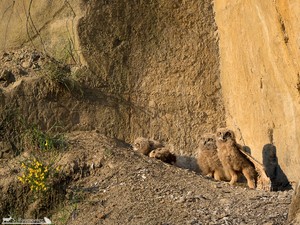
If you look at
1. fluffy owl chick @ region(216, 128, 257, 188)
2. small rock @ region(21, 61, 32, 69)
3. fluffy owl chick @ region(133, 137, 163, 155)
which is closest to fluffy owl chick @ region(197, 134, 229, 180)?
fluffy owl chick @ region(216, 128, 257, 188)

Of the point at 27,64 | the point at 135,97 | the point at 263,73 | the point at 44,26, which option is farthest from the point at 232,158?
the point at 44,26

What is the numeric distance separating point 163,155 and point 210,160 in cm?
57

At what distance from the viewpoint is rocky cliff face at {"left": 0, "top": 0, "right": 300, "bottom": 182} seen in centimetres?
934

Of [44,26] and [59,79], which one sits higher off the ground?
[44,26]

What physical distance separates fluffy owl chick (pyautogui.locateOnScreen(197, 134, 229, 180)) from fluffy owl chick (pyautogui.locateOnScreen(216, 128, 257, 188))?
0.16 m

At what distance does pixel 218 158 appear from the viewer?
29.8 feet

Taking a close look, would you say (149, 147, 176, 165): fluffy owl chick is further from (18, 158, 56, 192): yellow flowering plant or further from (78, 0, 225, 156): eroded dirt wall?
(18, 158, 56, 192): yellow flowering plant

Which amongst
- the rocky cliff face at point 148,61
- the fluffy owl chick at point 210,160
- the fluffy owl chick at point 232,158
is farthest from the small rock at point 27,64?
the fluffy owl chick at point 232,158

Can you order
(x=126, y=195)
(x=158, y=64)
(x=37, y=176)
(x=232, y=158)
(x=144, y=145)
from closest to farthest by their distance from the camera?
(x=126, y=195) → (x=37, y=176) → (x=232, y=158) → (x=144, y=145) → (x=158, y=64)

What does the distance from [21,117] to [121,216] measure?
7.99 ft

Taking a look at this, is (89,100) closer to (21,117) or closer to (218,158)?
(21,117)

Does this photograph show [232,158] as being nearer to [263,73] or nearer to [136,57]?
[263,73]

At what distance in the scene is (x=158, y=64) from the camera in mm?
9742

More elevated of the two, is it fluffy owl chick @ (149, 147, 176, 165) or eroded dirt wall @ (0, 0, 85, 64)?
eroded dirt wall @ (0, 0, 85, 64)
